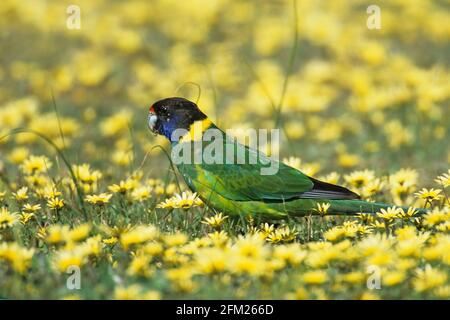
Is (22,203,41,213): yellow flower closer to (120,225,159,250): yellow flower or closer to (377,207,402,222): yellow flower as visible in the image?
(120,225,159,250): yellow flower

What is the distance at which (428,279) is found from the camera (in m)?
3.48

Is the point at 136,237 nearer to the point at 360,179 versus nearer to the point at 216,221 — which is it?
the point at 216,221

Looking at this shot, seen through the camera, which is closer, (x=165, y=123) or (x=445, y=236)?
(x=445, y=236)

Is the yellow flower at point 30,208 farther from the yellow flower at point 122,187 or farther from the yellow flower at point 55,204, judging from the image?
the yellow flower at point 122,187

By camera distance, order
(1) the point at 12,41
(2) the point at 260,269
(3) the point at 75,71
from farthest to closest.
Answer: (1) the point at 12,41 < (3) the point at 75,71 < (2) the point at 260,269

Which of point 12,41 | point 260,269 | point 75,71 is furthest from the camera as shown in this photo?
point 12,41

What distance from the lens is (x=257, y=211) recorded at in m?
4.65

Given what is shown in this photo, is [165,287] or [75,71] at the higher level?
[75,71]

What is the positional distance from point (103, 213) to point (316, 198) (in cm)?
124

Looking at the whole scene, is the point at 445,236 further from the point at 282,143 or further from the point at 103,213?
the point at 282,143

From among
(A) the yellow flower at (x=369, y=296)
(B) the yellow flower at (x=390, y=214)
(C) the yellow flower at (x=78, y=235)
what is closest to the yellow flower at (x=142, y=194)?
(C) the yellow flower at (x=78, y=235)

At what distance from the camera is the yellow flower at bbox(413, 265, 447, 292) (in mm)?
3457

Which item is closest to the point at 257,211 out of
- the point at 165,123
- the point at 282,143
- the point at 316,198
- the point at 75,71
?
the point at 316,198

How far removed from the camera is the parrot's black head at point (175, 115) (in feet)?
16.5
